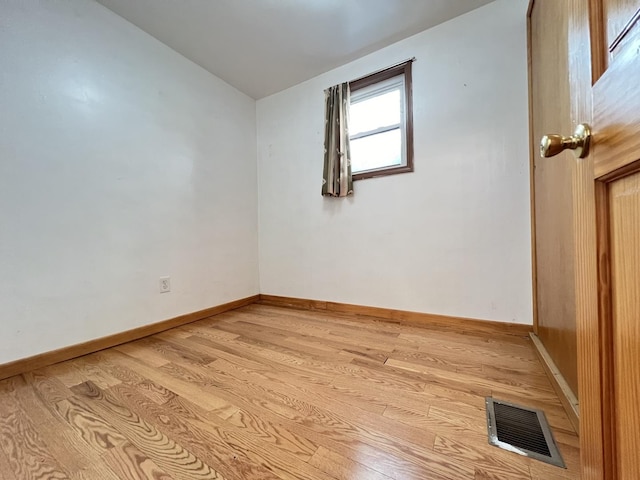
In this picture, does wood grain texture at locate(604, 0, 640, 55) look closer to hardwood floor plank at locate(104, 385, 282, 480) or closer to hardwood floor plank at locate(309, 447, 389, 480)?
hardwood floor plank at locate(309, 447, 389, 480)

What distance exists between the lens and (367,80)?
2.01m

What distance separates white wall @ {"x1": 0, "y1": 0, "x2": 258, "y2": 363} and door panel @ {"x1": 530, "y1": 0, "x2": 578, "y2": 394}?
225cm

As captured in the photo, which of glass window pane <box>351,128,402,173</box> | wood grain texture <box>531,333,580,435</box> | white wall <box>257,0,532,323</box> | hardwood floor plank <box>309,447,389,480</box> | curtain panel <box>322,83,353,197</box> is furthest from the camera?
curtain panel <box>322,83,353,197</box>

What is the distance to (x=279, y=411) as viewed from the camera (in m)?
0.91

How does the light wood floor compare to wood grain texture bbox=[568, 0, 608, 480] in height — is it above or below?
below

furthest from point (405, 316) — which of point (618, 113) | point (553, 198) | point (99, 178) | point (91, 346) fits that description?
point (99, 178)

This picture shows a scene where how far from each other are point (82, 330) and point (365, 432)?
66.5 inches

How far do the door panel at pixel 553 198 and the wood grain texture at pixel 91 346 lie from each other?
2.26 m

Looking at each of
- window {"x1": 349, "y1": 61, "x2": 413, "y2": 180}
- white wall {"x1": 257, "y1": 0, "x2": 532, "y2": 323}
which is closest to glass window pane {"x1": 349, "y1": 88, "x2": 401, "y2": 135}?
window {"x1": 349, "y1": 61, "x2": 413, "y2": 180}

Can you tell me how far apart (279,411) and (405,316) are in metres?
1.25

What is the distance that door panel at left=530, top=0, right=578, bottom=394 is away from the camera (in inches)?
35.4

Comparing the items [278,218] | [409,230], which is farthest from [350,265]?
[278,218]

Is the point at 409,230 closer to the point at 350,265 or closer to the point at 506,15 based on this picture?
the point at 350,265

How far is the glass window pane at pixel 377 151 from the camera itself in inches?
76.7
